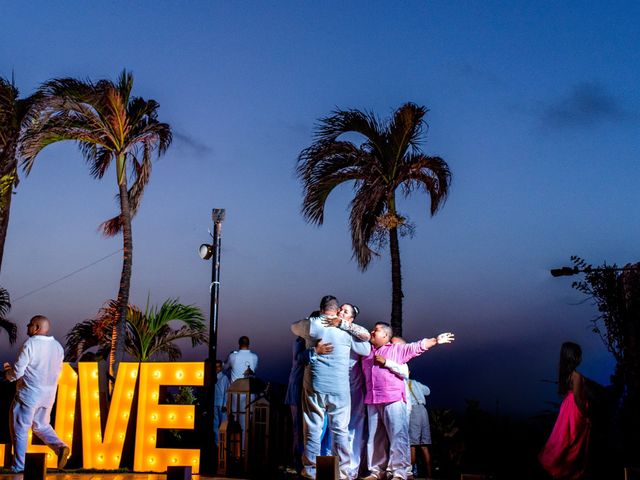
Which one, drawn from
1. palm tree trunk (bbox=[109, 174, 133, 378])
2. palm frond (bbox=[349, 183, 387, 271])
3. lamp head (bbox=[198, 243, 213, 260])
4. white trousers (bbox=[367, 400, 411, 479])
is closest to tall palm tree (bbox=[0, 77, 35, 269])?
palm tree trunk (bbox=[109, 174, 133, 378])

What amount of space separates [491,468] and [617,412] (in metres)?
3.67

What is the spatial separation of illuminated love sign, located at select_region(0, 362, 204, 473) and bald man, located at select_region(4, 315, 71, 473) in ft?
1.25

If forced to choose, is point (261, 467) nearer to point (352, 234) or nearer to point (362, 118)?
point (352, 234)

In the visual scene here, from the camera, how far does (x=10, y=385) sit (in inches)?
431

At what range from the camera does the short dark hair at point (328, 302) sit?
873 cm

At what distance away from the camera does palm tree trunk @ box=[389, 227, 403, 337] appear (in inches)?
575

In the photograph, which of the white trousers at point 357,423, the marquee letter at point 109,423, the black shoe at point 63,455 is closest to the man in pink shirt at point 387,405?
the white trousers at point 357,423

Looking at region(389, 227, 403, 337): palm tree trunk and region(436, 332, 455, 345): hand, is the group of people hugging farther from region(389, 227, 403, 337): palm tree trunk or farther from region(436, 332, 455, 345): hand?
region(389, 227, 403, 337): palm tree trunk

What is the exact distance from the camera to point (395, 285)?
15.0 metres

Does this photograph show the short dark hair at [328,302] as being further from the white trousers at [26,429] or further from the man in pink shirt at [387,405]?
the white trousers at [26,429]

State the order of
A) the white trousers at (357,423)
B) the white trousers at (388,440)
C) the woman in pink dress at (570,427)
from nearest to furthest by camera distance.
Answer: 1. the woman in pink dress at (570,427)
2. the white trousers at (388,440)
3. the white trousers at (357,423)

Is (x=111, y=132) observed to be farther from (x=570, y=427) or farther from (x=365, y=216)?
(x=570, y=427)

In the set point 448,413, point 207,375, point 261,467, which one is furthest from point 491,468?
point 207,375

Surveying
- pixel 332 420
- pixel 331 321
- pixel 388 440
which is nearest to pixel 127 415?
pixel 332 420
